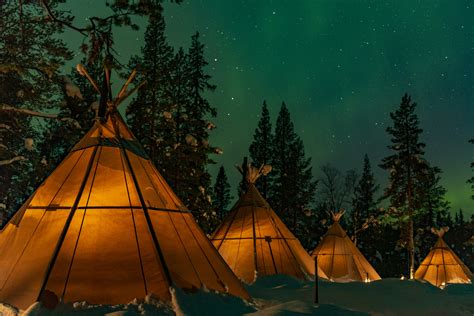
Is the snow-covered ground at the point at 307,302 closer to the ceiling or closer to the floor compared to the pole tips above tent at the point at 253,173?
closer to the floor

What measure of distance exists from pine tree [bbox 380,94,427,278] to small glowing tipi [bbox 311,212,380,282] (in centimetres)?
836

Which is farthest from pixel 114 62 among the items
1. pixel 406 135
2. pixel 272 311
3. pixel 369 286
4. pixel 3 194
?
pixel 406 135

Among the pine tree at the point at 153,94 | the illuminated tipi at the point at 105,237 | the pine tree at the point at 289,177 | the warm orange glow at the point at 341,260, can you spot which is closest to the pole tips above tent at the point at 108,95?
the illuminated tipi at the point at 105,237

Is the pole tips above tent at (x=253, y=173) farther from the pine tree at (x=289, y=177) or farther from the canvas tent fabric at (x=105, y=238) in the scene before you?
the pine tree at (x=289, y=177)

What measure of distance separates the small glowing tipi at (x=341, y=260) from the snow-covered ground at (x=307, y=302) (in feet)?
27.0

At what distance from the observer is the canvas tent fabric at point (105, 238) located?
5.96 m

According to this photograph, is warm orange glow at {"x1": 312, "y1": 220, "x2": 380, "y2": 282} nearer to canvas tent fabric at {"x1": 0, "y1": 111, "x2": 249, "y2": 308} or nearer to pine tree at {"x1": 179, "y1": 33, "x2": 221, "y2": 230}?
pine tree at {"x1": 179, "y1": 33, "x2": 221, "y2": 230}

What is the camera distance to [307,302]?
6.17 meters

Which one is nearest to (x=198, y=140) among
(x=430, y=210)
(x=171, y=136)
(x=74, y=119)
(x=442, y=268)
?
(x=171, y=136)

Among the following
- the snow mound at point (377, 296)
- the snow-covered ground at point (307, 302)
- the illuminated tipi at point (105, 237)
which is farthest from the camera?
the snow mound at point (377, 296)

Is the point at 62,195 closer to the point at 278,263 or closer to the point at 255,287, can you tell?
the point at 255,287

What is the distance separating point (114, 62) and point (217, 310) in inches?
196

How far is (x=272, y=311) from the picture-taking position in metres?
5.36

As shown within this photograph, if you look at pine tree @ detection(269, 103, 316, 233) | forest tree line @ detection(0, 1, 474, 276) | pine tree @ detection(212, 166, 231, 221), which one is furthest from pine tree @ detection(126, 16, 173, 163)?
pine tree @ detection(212, 166, 231, 221)
